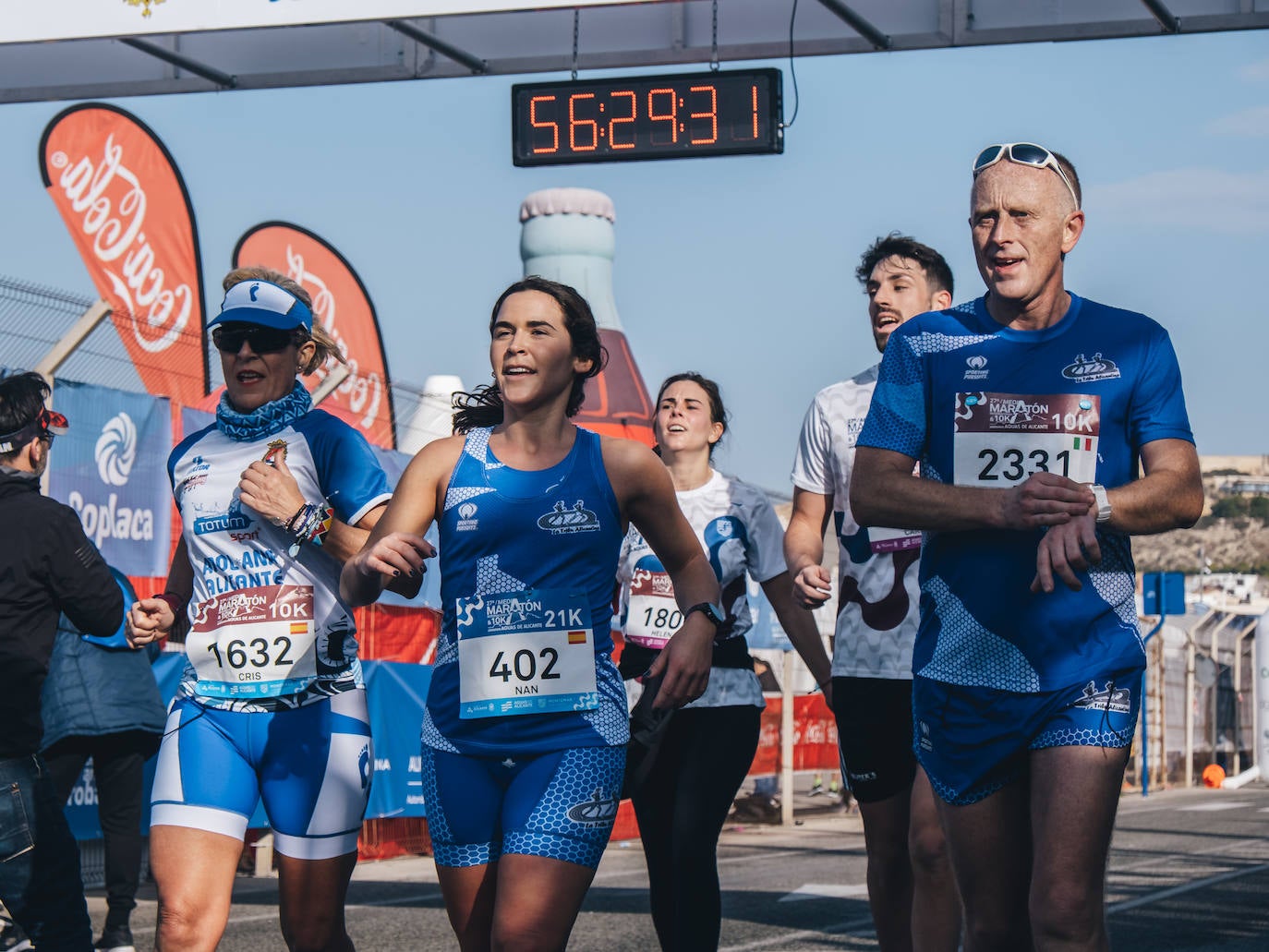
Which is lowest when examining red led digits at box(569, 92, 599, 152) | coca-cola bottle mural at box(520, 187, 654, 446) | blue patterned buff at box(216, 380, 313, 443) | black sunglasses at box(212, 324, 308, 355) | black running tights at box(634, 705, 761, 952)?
black running tights at box(634, 705, 761, 952)

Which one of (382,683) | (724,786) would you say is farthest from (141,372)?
(724,786)

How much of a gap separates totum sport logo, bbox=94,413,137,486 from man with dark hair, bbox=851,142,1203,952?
23.5ft

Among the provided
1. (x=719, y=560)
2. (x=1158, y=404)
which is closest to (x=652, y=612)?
(x=719, y=560)

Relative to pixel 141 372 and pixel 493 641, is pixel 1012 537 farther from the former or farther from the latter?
pixel 141 372

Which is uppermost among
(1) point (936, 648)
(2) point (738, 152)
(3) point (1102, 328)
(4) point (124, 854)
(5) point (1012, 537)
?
(2) point (738, 152)

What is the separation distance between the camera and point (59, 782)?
8.10 meters

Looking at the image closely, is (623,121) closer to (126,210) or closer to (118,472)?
(118,472)

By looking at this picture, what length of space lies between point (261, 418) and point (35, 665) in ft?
3.93

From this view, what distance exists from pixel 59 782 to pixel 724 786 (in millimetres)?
3434

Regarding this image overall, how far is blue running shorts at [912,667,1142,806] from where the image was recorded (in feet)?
12.9

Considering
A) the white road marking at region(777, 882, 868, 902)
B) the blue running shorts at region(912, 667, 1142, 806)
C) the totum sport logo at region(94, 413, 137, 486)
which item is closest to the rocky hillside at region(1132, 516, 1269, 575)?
the white road marking at region(777, 882, 868, 902)

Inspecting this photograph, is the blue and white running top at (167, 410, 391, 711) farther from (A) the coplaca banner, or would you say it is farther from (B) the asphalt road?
(A) the coplaca banner

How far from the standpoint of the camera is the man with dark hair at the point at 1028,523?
387cm

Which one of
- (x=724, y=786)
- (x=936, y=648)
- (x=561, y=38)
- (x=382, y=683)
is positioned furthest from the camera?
(x=382, y=683)
